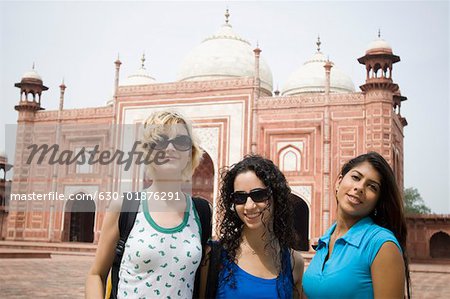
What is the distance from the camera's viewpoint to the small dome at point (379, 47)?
13.6 metres

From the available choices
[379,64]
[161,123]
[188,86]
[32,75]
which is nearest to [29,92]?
[32,75]

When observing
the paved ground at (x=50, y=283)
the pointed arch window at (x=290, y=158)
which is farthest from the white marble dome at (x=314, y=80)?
the paved ground at (x=50, y=283)

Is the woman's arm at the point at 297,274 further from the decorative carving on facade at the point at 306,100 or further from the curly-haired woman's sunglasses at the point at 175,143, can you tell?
the decorative carving on facade at the point at 306,100

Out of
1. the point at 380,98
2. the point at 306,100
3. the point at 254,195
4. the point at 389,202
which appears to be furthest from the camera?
the point at 306,100

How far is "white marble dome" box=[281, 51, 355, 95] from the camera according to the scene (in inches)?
685

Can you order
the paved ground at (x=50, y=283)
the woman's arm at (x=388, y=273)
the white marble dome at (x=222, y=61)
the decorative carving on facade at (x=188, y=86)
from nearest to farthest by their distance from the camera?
1. the woman's arm at (x=388, y=273)
2. the paved ground at (x=50, y=283)
3. the decorative carving on facade at (x=188, y=86)
4. the white marble dome at (x=222, y=61)

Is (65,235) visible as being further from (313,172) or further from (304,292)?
(304,292)

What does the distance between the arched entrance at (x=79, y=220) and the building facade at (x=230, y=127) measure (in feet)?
0.12

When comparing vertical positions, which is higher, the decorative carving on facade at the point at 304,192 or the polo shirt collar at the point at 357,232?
the decorative carving on facade at the point at 304,192

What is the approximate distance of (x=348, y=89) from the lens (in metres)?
17.7

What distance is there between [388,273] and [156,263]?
0.70 meters

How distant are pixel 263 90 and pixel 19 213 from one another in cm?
898

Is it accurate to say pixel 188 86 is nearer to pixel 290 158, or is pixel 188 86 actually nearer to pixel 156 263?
pixel 290 158

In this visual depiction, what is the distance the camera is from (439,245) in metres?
14.8
